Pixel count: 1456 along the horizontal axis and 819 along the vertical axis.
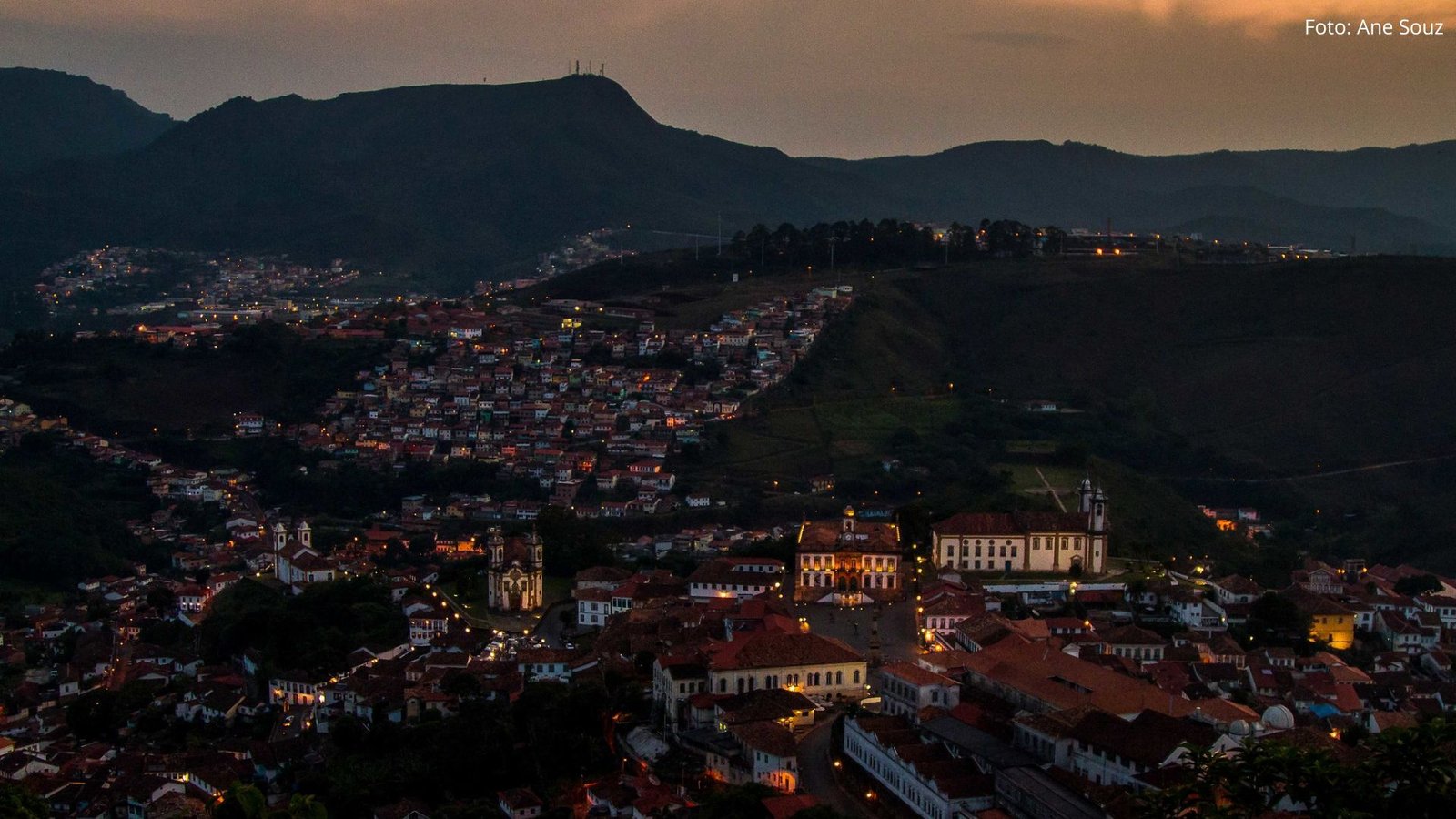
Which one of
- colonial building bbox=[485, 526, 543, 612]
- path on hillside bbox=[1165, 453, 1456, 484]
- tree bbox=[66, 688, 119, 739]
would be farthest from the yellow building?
tree bbox=[66, 688, 119, 739]

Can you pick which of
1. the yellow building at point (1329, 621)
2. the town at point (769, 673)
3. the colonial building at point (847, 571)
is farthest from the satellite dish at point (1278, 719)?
the colonial building at point (847, 571)

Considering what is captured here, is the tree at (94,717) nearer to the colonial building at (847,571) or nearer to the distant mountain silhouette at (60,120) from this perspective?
the colonial building at (847,571)

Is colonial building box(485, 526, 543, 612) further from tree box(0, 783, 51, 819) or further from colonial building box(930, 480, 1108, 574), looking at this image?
tree box(0, 783, 51, 819)

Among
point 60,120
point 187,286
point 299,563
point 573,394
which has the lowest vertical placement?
point 299,563

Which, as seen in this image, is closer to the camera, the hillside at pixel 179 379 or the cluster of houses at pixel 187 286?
the hillside at pixel 179 379

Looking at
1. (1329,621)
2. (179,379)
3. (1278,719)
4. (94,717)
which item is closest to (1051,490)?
(1329,621)

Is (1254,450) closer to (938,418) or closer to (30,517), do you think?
(938,418)

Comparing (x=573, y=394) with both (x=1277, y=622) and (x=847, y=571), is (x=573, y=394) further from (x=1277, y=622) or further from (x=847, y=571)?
(x=1277, y=622)

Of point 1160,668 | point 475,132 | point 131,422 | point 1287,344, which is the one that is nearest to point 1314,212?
point 475,132
